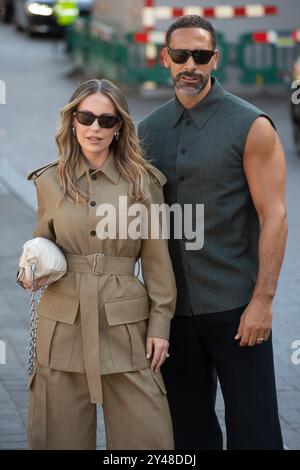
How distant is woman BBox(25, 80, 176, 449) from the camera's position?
4.34 metres

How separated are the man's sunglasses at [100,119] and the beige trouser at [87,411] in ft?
2.82

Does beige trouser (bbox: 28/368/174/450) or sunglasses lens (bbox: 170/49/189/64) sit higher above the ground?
sunglasses lens (bbox: 170/49/189/64)

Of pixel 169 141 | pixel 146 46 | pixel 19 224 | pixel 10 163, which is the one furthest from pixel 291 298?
pixel 146 46

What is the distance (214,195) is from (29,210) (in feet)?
24.7

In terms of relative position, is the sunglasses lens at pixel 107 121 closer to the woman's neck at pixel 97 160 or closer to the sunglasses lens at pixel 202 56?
the woman's neck at pixel 97 160

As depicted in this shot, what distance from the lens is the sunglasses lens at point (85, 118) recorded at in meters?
4.35

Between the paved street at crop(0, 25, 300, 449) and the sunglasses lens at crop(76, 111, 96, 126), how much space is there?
1966 millimetres

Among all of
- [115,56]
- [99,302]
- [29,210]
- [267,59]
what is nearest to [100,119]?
[99,302]

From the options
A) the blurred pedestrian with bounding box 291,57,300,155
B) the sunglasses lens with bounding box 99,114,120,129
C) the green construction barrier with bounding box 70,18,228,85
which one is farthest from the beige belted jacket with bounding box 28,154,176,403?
the green construction barrier with bounding box 70,18,228,85

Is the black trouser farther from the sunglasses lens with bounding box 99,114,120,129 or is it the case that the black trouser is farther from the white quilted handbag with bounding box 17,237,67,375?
the sunglasses lens with bounding box 99,114,120,129

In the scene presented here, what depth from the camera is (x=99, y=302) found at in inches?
171

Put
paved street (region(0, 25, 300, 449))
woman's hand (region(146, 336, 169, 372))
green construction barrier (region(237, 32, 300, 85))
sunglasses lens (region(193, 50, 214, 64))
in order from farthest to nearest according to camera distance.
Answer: green construction barrier (region(237, 32, 300, 85)) → paved street (region(0, 25, 300, 449)) → sunglasses lens (region(193, 50, 214, 64)) → woman's hand (region(146, 336, 169, 372))
